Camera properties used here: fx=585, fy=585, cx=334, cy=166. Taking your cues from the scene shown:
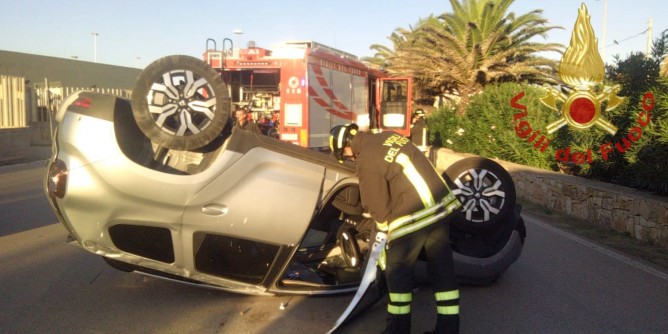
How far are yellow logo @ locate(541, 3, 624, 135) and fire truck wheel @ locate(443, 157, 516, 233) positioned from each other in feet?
20.0

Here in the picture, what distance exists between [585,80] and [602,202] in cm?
315

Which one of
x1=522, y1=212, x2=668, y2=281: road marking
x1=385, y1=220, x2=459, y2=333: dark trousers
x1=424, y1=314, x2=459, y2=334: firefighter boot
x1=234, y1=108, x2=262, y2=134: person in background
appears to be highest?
x1=234, y1=108, x2=262, y2=134: person in background

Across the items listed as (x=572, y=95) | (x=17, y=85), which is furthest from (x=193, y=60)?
(x=17, y=85)

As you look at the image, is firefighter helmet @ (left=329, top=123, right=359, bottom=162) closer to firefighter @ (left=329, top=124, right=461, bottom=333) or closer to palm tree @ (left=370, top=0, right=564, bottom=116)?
firefighter @ (left=329, top=124, right=461, bottom=333)

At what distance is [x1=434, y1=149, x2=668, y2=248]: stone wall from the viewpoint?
8.20 meters

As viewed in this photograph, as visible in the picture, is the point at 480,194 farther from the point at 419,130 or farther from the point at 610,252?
the point at 419,130

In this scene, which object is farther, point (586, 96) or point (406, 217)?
point (586, 96)

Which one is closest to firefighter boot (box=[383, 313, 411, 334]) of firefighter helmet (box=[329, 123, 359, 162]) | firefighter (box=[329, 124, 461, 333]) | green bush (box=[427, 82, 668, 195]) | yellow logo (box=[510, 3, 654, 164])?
firefighter (box=[329, 124, 461, 333])

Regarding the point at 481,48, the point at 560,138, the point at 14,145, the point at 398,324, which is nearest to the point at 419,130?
the point at 481,48

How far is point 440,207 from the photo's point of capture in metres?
4.33

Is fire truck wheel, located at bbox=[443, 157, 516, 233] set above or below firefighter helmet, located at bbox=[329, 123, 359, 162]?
below

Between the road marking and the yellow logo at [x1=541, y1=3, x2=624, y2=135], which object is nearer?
the road marking

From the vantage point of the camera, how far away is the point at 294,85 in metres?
14.2

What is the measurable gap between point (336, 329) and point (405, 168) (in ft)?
4.42
